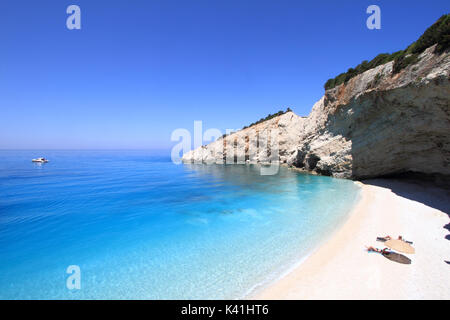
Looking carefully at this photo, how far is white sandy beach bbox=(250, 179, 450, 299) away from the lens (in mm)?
5484

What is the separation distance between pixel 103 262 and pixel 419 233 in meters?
14.3

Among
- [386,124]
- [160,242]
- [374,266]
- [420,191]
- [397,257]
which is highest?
[386,124]

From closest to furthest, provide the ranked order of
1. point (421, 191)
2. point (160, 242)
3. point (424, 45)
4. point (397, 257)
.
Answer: point (397, 257) < point (160, 242) < point (424, 45) < point (421, 191)

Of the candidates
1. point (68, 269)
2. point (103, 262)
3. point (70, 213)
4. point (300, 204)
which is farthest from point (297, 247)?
point (70, 213)

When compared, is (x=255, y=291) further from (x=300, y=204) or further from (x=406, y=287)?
(x=300, y=204)

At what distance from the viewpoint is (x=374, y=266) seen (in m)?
6.67

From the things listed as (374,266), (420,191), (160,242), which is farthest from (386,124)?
(160,242)

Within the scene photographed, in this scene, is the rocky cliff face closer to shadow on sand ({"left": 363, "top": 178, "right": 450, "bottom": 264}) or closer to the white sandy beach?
shadow on sand ({"left": 363, "top": 178, "right": 450, "bottom": 264})

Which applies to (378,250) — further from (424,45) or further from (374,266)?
(424,45)

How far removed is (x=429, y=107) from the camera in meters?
13.9

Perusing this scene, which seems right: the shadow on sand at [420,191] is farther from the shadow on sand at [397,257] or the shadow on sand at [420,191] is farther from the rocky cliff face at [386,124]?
the shadow on sand at [397,257]

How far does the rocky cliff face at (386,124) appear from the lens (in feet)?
44.1

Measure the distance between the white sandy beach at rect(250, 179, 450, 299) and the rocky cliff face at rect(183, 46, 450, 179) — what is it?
21.4ft

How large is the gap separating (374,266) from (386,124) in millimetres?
16856
